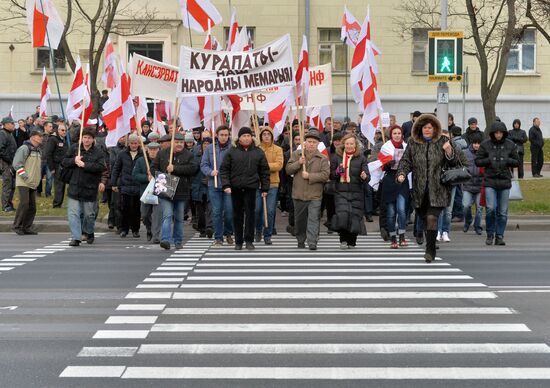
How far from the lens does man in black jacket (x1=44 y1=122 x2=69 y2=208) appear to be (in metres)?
23.7

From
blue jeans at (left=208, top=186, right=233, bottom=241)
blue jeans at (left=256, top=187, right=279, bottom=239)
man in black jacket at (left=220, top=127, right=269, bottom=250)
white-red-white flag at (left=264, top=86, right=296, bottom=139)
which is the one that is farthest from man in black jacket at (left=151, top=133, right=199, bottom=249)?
white-red-white flag at (left=264, top=86, right=296, bottom=139)

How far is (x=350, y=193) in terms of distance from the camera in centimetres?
1698

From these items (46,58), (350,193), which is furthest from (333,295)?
(46,58)

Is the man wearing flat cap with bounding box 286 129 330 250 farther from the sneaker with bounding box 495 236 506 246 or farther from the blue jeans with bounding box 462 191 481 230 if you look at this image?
the blue jeans with bounding box 462 191 481 230

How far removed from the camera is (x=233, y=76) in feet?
60.2

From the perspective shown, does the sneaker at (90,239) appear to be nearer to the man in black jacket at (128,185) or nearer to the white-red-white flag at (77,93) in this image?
the man in black jacket at (128,185)

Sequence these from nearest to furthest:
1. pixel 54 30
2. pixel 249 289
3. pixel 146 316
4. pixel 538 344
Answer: pixel 538 344
pixel 146 316
pixel 249 289
pixel 54 30

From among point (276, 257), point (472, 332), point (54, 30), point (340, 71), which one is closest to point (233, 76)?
point (276, 257)

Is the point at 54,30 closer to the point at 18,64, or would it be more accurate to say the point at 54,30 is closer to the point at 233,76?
the point at 233,76

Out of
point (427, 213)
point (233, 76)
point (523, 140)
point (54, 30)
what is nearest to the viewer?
point (427, 213)

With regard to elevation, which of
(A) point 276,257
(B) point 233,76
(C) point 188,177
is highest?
(B) point 233,76

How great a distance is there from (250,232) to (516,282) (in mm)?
5196

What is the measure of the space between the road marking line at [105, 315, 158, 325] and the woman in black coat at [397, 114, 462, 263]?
5383mm

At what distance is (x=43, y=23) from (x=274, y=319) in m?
13.6
